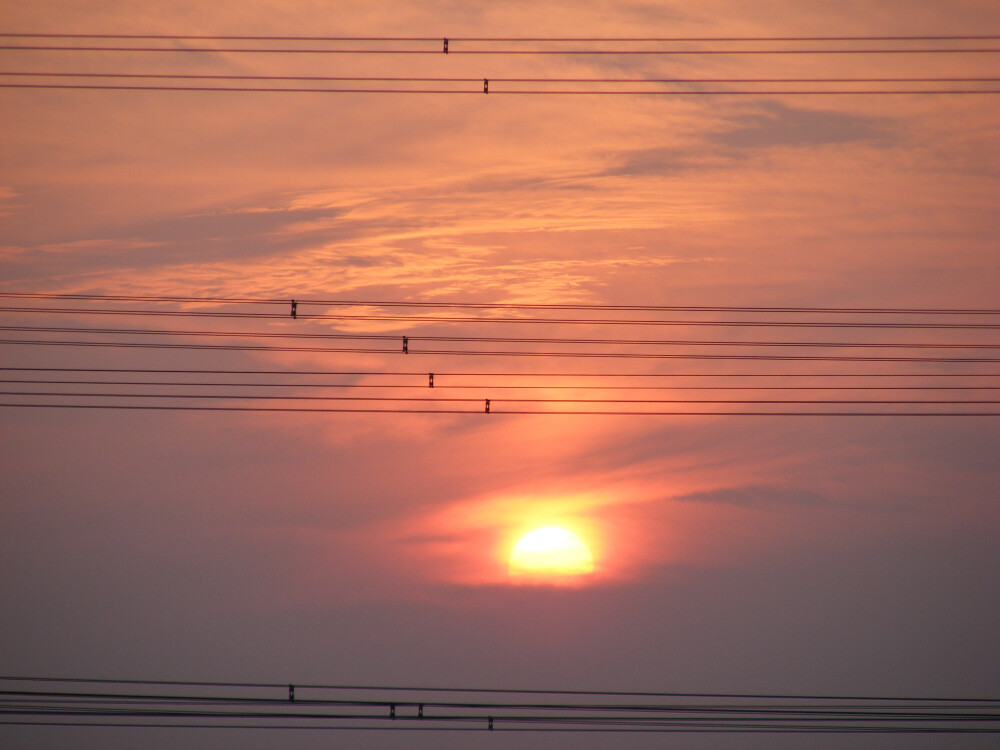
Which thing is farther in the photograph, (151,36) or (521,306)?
(151,36)

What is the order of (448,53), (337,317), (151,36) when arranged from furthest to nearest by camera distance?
1. (151,36)
2. (337,317)
3. (448,53)

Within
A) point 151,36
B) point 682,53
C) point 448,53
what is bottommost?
point 448,53

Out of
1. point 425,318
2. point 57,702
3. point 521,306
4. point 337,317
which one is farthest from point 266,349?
point 57,702

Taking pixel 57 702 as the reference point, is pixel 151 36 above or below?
above

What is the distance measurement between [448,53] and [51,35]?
286 inches

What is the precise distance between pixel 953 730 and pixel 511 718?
25.5 ft

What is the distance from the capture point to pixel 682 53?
16953 mm

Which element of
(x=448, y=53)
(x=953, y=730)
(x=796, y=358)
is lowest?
(x=953, y=730)

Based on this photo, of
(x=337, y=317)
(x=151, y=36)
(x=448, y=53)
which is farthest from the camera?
(x=151, y=36)

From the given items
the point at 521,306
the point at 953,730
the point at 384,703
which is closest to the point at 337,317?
the point at 521,306

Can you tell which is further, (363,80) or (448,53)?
(363,80)

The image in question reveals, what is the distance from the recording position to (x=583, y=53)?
1750 cm

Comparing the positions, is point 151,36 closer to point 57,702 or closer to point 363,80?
point 363,80

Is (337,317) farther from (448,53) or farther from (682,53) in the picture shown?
(682,53)
